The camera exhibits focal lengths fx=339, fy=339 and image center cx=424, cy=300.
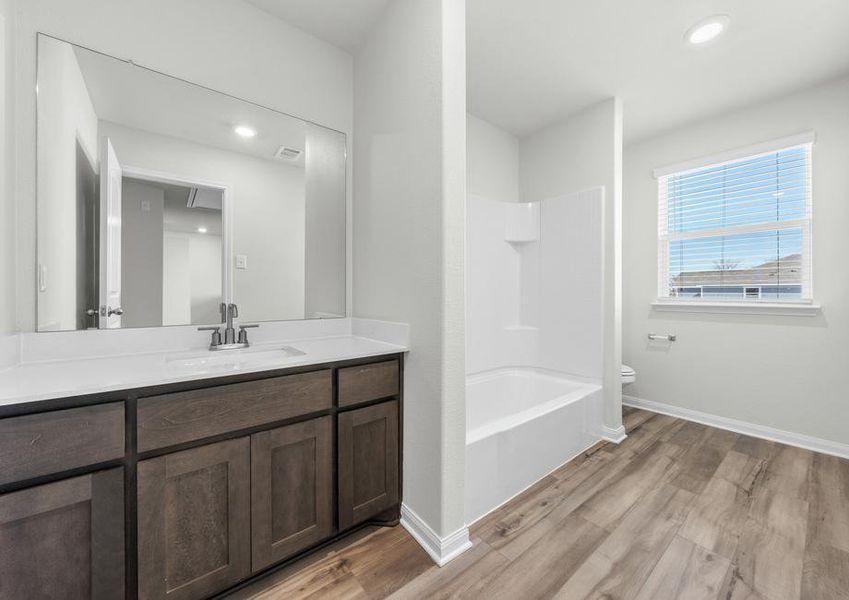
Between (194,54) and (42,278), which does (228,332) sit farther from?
(194,54)

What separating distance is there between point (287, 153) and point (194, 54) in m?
0.55

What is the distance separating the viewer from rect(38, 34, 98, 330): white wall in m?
1.29

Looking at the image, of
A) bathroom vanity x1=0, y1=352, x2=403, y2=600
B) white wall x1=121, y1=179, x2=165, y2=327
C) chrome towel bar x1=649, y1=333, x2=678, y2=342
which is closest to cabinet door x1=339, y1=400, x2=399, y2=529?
bathroom vanity x1=0, y1=352, x2=403, y2=600

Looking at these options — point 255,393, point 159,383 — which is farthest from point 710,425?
point 159,383

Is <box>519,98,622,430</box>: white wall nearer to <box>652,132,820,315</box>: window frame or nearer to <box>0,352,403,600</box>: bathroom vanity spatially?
<box>652,132,820,315</box>: window frame

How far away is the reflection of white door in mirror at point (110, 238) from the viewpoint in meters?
1.40

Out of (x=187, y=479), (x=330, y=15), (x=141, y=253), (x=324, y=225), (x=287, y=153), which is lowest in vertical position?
(x=187, y=479)

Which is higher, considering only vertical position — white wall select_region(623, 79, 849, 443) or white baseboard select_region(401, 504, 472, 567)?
white wall select_region(623, 79, 849, 443)

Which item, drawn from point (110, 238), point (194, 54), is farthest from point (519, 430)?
point (194, 54)

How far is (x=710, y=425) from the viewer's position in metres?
2.85

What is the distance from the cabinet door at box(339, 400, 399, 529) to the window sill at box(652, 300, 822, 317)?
2807 millimetres

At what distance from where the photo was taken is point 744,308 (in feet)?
8.85

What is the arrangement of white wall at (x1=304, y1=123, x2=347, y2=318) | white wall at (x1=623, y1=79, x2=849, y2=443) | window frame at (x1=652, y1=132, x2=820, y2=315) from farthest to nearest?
window frame at (x1=652, y1=132, x2=820, y2=315), white wall at (x1=623, y1=79, x2=849, y2=443), white wall at (x1=304, y1=123, x2=347, y2=318)

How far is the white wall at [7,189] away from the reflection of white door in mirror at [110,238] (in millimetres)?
234
